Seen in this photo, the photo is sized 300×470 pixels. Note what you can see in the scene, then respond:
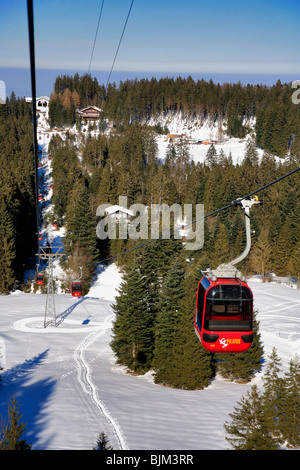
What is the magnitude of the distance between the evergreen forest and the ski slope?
3233mm

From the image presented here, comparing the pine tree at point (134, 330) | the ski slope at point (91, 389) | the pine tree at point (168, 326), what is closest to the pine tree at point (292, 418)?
the ski slope at point (91, 389)

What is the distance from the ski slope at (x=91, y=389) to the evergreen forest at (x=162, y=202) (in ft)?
10.6

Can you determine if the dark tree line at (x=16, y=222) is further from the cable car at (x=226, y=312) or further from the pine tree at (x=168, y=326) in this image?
the cable car at (x=226, y=312)

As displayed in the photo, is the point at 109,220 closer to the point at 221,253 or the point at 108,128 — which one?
the point at 221,253

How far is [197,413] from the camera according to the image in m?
30.9

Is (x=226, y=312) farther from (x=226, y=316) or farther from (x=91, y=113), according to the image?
(x=91, y=113)

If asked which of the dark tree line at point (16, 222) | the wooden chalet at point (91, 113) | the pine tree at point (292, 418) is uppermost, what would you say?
the wooden chalet at point (91, 113)

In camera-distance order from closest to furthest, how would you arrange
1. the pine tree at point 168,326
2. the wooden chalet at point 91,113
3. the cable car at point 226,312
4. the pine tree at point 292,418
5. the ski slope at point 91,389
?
1. the cable car at point 226,312
2. the ski slope at point 91,389
3. the pine tree at point 292,418
4. the pine tree at point 168,326
5. the wooden chalet at point 91,113

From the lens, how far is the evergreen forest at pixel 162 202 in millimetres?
38062

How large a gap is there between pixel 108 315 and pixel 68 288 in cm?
1193

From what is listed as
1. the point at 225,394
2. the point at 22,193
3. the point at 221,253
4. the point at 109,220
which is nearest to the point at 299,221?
the point at 221,253

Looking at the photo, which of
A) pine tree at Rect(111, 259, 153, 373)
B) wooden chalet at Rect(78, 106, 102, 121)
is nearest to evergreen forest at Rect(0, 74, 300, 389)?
pine tree at Rect(111, 259, 153, 373)

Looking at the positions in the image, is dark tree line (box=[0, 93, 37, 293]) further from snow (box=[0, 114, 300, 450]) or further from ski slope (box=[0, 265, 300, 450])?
ski slope (box=[0, 265, 300, 450])

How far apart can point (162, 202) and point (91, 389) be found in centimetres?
5254
